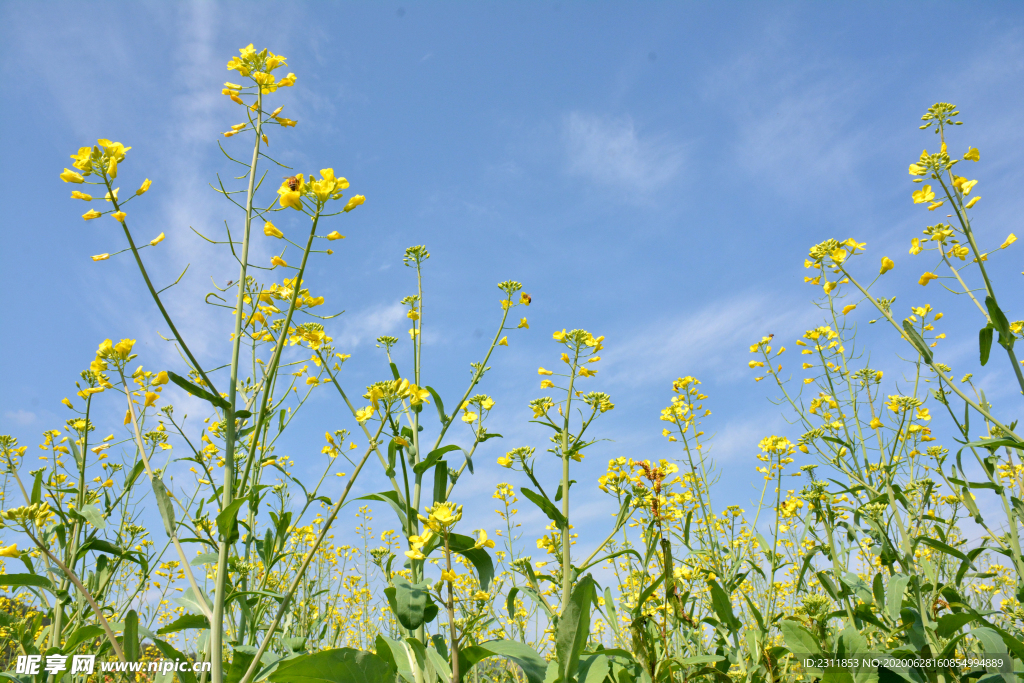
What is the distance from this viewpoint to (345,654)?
4.39ft

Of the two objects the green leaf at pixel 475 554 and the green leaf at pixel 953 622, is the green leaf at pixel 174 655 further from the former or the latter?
the green leaf at pixel 953 622

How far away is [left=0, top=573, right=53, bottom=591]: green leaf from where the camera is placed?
1.38 meters

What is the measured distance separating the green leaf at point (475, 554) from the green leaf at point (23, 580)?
1165 mm

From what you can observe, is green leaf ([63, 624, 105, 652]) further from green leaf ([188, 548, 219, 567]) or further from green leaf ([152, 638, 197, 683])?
green leaf ([152, 638, 197, 683])

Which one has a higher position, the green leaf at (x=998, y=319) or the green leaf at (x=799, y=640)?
the green leaf at (x=998, y=319)

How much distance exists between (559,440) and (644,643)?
0.89 metres

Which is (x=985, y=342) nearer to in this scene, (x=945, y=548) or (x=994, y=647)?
(x=945, y=548)

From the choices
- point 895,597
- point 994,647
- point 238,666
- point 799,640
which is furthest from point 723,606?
point 238,666

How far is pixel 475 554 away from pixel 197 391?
3.04 feet

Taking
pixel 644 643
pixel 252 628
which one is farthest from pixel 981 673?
pixel 252 628

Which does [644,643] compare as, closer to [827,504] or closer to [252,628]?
[827,504]

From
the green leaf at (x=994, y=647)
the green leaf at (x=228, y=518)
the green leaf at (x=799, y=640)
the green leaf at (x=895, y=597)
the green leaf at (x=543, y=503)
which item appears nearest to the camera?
the green leaf at (x=228, y=518)

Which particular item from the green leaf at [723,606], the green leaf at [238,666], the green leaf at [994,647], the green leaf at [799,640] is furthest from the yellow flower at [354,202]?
the green leaf at [994,647]

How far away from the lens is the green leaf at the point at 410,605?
1405mm
